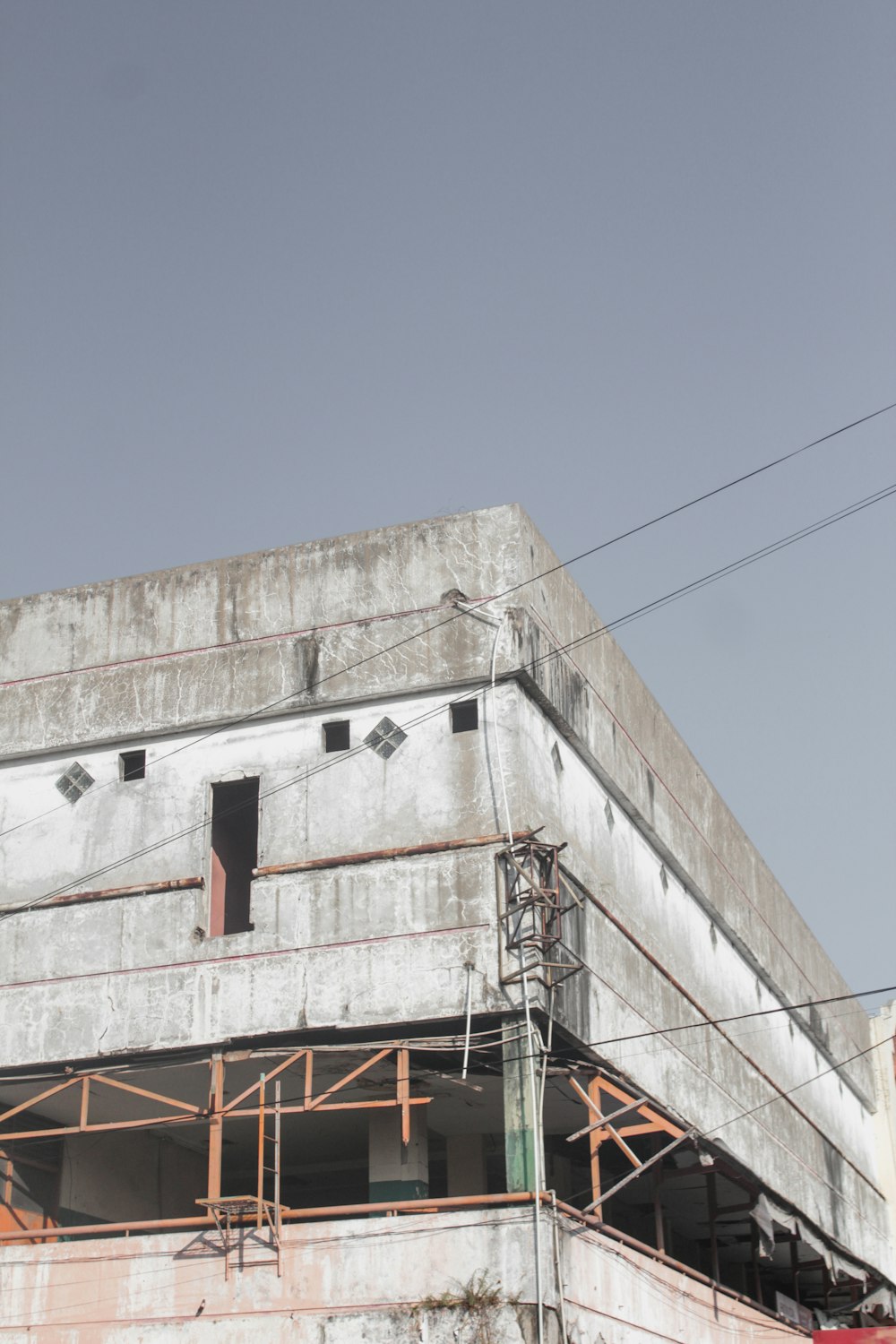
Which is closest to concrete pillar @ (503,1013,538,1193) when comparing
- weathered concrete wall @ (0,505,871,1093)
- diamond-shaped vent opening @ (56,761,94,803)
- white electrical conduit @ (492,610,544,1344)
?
white electrical conduit @ (492,610,544,1344)

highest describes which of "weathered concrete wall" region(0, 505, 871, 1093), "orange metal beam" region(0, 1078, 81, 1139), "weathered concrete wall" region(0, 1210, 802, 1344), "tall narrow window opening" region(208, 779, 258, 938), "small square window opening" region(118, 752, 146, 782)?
"weathered concrete wall" region(0, 505, 871, 1093)

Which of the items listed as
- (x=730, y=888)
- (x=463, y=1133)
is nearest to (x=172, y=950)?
(x=463, y=1133)

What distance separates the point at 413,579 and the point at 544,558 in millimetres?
1992

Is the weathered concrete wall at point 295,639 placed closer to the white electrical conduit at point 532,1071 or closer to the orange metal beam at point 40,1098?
the white electrical conduit at point 532,1071

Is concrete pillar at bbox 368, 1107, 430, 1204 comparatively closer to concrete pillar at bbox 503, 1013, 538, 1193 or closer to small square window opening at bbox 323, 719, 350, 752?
concrete pillar at bbox 503, 1013, 538, 1193

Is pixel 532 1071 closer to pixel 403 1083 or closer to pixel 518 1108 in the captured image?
pixel 518 1108

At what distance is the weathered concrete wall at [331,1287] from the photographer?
18531 millimetres

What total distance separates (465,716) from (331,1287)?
24.3 ft

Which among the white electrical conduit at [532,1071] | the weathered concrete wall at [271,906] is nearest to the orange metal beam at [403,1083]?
the weathered concrete wall at [271,906]

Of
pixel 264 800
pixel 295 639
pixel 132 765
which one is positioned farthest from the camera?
pixel 132 765

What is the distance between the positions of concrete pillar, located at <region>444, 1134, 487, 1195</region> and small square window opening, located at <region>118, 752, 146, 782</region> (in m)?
7.79

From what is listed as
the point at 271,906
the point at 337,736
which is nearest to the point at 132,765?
the point at 337,736

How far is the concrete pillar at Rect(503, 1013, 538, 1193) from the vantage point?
1938 centimetres

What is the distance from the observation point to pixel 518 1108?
19.9 m
